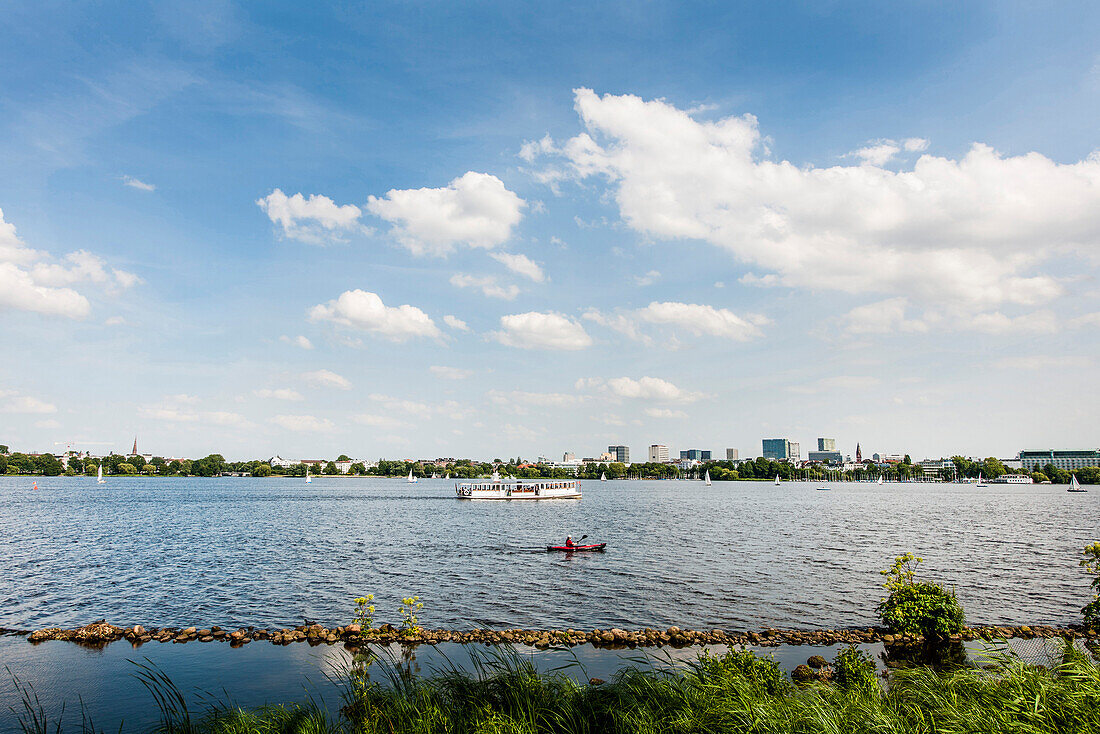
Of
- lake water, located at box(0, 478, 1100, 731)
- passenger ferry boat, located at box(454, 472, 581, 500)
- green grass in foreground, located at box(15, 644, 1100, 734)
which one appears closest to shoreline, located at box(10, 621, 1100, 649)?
lake water, located at box(0, 478, 1100, 731)

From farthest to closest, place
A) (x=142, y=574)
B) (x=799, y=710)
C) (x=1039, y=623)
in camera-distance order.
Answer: (x=142, y=574)
(x=1039, y=623)
(x=799, y=710)

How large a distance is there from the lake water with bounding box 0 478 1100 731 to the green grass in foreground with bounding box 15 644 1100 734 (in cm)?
583

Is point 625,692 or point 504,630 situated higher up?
point 625,692

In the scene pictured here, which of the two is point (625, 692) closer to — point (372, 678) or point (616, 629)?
point (372, 678)

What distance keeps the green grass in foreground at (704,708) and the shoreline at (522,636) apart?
10909 millimetres

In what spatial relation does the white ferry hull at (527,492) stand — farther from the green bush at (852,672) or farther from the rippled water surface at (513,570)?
the green bush at (852,672)

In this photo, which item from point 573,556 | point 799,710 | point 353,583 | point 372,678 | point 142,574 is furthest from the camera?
point 573,556

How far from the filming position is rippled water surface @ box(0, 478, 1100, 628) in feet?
101

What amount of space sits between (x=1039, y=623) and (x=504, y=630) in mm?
25512

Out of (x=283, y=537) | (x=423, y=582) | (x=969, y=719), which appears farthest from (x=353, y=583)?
(x=969, y=719)

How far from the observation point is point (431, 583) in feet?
125

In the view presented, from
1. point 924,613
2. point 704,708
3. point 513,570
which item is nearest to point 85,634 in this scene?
point 513,570

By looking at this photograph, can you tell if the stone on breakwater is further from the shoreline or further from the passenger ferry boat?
the passenger ferry boat

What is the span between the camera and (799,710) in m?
11.2
